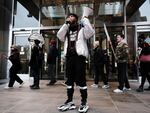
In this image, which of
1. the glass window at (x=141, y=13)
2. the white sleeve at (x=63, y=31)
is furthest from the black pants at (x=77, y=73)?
the glass window at (x=141, y=13)

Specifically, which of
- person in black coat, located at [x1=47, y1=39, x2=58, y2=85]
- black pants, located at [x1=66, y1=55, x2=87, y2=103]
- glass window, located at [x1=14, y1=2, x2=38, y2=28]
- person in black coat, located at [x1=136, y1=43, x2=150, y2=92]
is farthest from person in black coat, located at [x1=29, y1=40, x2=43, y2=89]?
glass window, located at [x1=14, y1=2, x2=38, y2=28]

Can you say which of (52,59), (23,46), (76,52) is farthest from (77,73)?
(23,46)

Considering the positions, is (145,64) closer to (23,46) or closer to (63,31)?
(63,31)

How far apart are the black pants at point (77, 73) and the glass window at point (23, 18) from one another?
7826 mm

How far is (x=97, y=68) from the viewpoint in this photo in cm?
827

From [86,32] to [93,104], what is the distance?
62.2 inches

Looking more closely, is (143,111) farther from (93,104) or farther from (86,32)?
(86,32)

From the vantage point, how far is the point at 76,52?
4254mm

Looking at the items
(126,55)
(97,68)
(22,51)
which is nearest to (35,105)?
(126,55)

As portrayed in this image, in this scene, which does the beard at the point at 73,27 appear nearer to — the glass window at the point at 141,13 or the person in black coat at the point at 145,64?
the person in black coat at the point at 145,64

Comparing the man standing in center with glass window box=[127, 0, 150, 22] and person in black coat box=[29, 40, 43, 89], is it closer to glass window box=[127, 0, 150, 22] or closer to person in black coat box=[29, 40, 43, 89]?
person in black coat box=[29, 40, 43, 89]

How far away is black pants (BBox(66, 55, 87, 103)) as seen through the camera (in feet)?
13.9

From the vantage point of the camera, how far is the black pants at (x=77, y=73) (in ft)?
13.9

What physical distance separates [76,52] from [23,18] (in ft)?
27.4
